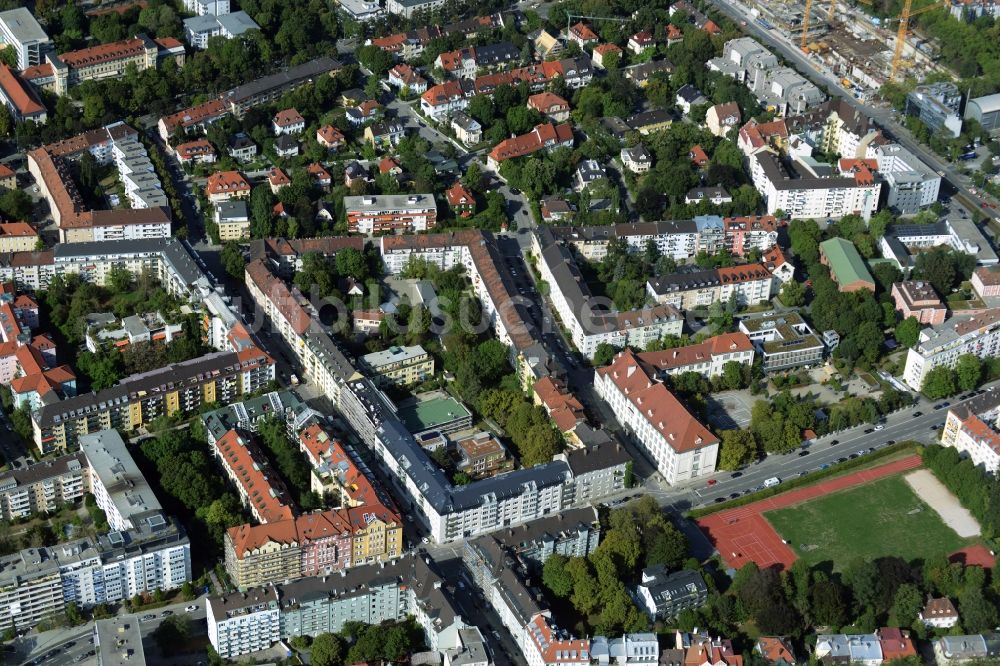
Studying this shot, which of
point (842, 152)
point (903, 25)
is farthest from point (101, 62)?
point (903, 25)

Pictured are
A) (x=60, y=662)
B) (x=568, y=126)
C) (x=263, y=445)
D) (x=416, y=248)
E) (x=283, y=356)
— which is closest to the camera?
(x=60, y=662)

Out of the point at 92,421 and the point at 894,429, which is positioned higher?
the point at 92,421

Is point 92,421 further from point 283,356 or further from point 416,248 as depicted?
point 416,248

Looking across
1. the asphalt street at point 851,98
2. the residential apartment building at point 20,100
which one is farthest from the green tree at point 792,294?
the residential apartment building at point 20,100

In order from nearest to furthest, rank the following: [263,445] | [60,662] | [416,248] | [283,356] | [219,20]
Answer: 1. [60,662]
2. [263,445]
3. [283,356]
4. [416,248]
5. [219,20]

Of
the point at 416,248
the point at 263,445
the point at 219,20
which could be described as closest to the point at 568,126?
the point at 416,248
